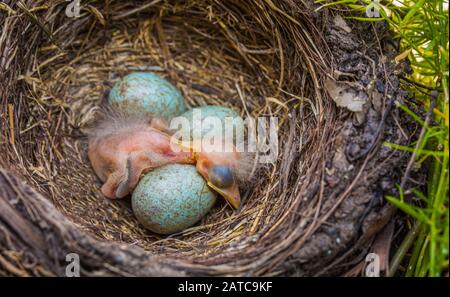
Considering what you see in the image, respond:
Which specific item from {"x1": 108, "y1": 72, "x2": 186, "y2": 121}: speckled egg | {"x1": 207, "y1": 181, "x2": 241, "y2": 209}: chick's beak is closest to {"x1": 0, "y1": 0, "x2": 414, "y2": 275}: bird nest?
{"x1": 207, "y1": 181, "x2": 241, "y2": 209}: chick's beak

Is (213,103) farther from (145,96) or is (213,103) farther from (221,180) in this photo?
(221,180)

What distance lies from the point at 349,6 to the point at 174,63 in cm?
98

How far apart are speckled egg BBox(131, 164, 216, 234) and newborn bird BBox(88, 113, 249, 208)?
0.07 metres

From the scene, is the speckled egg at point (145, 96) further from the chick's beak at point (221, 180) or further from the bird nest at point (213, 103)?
the chick's beak at point (221, 180)

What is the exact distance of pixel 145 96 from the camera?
2316 millimetres

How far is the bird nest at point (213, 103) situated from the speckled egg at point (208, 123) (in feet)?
0.62

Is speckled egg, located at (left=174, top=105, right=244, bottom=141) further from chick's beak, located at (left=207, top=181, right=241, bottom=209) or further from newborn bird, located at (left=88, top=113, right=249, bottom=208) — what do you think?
chick's beak, located at (left=207, top=181, right=241, bottom=209)

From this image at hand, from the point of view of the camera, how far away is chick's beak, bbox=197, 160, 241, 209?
83.4 inches

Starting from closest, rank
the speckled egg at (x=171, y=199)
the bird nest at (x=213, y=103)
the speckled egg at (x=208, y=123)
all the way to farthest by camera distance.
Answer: the bird nest at (x=213, y=103) → the speckled egg at (x=171, y=199) → the speckled egg at (x=208, y=123)

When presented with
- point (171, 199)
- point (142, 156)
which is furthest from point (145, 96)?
point (171, 199)

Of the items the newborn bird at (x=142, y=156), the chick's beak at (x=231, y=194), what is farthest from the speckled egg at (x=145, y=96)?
the chick's beak at (x=231, y=194)

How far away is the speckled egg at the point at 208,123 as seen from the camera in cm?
228

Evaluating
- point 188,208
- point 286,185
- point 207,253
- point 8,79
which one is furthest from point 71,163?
point 286,185
